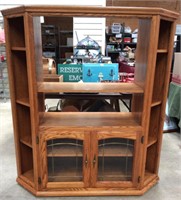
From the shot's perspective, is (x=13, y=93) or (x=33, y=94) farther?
(x=13, y=93)

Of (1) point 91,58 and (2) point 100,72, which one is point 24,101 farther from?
(1) point 91,58

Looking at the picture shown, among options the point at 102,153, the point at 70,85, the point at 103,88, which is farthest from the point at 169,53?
the point at 102,153

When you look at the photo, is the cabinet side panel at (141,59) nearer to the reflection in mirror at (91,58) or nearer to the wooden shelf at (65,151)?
the reflection in mirror at (91,58)

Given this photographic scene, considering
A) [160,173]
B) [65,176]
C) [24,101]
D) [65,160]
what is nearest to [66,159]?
[65,160]

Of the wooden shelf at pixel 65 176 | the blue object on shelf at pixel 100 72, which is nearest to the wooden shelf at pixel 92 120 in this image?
the wooden shelf at pixel 65 176

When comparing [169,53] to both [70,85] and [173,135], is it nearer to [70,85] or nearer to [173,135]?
[70,85]

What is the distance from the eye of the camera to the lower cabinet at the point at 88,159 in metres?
1.75

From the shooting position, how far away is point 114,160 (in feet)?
6.40

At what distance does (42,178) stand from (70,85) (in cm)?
83

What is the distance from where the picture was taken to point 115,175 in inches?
77.0

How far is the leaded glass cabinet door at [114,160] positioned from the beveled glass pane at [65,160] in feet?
0.45

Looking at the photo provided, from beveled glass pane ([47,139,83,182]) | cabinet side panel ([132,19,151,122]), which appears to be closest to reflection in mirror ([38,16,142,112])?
cabinet side panel ([132,19,151,122])

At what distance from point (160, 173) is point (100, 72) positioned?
1576mm

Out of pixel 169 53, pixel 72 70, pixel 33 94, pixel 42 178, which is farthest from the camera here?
pixel 72 70
